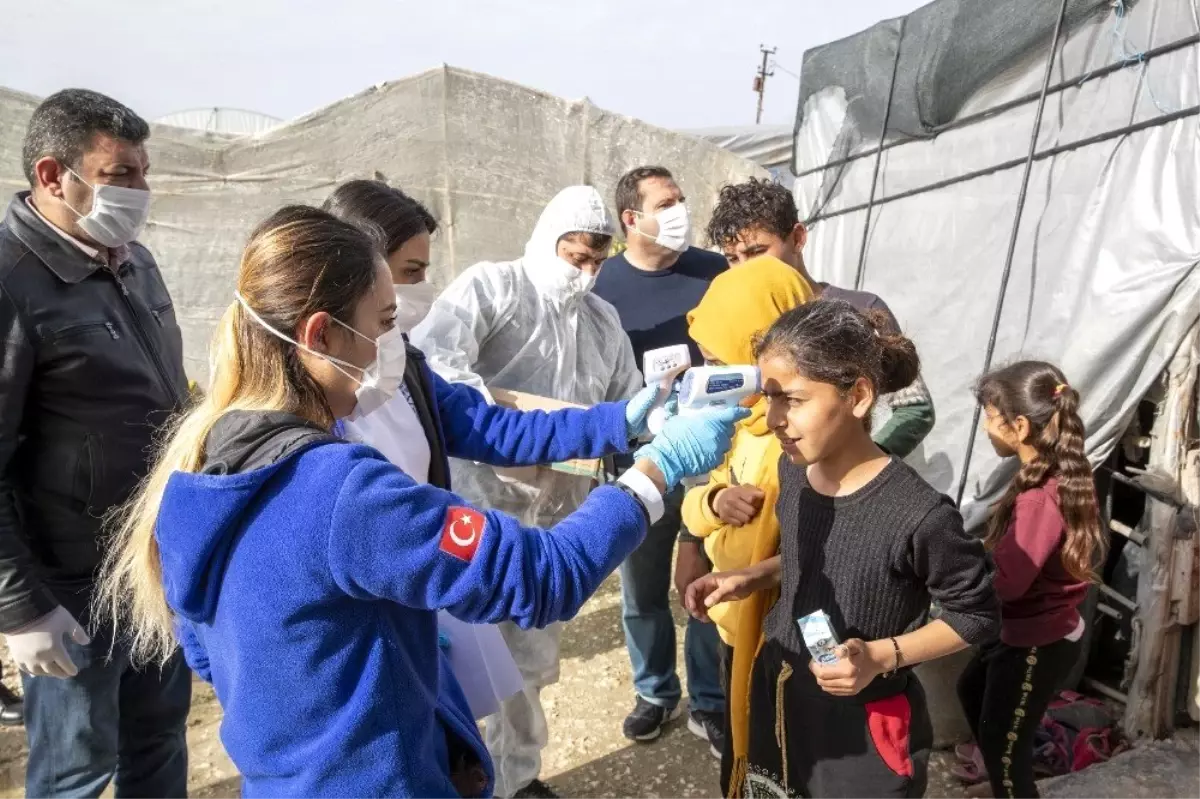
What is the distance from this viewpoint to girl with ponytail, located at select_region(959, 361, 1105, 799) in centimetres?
213

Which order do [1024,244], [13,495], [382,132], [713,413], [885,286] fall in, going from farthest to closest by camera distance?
[382,132] → [885,286] → [1024,244] → [13,495] → [713,413]

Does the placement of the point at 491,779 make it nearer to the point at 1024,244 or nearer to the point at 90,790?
the point at 90,790

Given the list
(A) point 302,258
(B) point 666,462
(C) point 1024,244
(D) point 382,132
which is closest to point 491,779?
(B) point 666,462

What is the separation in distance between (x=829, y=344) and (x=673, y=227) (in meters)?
1.73

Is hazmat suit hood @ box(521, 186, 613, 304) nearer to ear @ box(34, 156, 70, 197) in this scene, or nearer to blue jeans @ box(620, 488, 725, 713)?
blue jeans @ box(620, 488, 725, 713)

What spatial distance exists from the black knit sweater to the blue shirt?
4.99 ft

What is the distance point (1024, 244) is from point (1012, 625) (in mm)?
2143

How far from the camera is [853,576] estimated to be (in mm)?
1590

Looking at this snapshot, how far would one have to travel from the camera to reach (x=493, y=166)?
7.38m

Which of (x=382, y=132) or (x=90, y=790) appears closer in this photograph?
(x=90, y=790)

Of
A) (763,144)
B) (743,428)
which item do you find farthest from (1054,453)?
(763,144)

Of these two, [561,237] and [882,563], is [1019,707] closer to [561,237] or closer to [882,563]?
[882,563]

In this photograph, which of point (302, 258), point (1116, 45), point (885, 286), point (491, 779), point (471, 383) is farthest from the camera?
point (885, 286)

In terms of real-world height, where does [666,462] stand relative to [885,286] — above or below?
below
